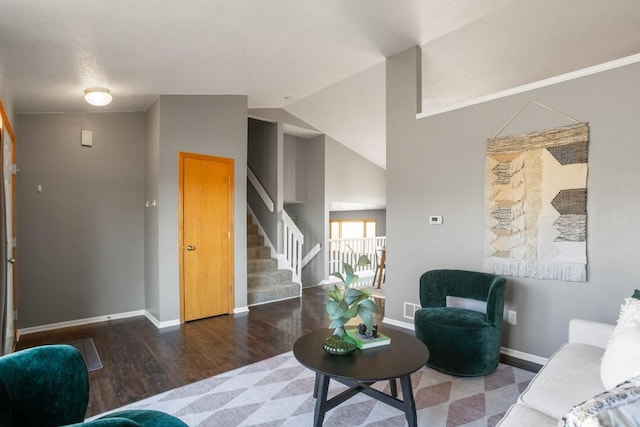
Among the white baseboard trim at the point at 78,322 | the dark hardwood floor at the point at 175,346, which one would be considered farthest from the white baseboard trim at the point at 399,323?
the white baseboard trim at the point at 78,322

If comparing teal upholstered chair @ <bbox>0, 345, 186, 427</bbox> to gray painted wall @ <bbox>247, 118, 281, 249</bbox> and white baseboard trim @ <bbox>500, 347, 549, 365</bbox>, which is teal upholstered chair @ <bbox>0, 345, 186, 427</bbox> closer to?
white baseboard trim @ <bbox>500, 347, 549, 365</bbox>

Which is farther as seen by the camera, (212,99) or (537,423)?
(212,99)

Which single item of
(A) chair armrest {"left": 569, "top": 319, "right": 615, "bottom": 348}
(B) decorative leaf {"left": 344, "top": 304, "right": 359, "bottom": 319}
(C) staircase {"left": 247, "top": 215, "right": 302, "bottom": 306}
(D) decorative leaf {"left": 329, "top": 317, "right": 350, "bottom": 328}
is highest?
(B) decorative leaf {"left": 344, "top": 304, "right": 359, "bottom": 319}

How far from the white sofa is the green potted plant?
866 millimetres

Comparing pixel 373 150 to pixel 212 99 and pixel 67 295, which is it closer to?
pixel 212 99

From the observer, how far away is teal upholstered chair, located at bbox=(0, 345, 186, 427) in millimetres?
1331

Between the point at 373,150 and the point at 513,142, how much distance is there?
4.20m

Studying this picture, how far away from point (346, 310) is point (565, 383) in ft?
3.77

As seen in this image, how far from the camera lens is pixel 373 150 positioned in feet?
24.1

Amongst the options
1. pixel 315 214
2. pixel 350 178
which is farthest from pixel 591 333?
pixel 350 178

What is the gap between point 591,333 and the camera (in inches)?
89.0

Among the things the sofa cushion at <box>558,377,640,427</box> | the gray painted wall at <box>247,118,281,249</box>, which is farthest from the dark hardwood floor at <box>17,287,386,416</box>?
the sofa cushion at <box>558,377,640,427</box>

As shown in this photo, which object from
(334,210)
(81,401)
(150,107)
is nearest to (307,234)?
(334,210)

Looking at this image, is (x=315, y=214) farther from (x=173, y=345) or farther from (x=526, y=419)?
(x=526, y=419)
